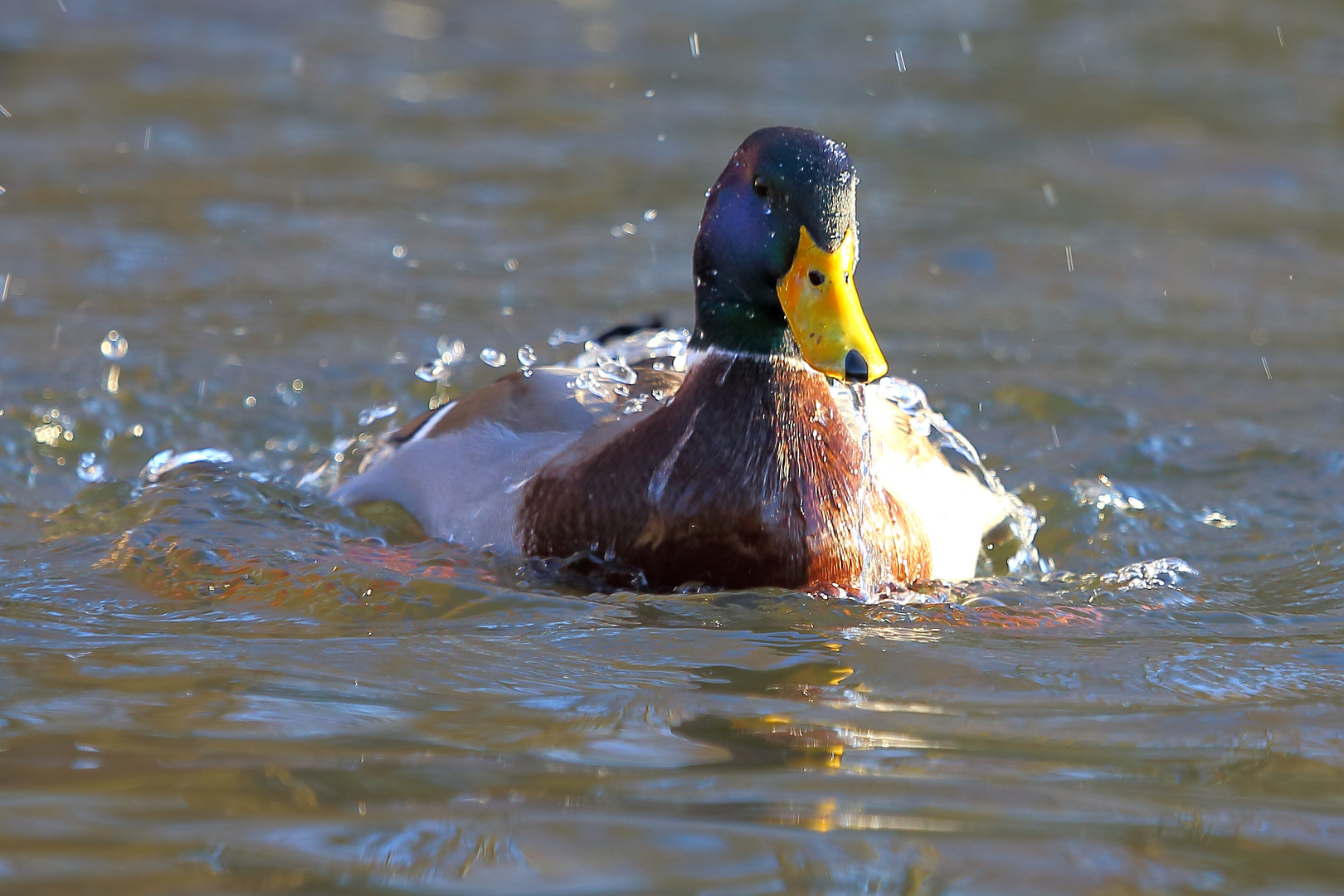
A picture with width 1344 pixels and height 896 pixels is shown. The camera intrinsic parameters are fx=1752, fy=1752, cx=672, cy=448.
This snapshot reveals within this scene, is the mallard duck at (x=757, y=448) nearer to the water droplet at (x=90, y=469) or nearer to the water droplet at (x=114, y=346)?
the water droplet at (x=90, y=469)

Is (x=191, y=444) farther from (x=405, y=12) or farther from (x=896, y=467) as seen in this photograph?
(x=405, y=12)

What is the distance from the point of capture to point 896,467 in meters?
4.41

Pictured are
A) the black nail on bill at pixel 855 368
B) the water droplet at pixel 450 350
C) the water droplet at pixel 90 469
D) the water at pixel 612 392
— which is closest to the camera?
the water at pixel 612 392

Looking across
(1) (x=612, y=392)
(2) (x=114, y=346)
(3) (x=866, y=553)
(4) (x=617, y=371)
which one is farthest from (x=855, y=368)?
(2) (x=114, y=346)

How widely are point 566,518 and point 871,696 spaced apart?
0.99m

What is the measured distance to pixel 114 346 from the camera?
252 inches

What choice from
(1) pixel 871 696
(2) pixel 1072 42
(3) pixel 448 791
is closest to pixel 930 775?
(1) pixel 871 696

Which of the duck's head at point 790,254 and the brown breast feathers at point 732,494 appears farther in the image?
the brown breast feathers at point 732,494

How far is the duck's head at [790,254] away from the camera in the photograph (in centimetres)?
369

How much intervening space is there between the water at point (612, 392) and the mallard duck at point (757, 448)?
5.4 inches

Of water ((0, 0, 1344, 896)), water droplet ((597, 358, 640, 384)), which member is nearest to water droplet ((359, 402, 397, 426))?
water ((0, 0, 1344, 896))

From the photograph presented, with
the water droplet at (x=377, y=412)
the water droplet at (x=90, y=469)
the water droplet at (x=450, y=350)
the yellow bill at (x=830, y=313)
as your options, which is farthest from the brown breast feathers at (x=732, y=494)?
the water droplet at (x=450, y=350)

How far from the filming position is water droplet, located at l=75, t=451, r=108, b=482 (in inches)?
205

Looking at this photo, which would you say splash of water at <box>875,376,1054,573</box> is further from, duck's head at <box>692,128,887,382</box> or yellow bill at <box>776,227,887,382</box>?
yellow bill at <box>776,227,887,382</box>
